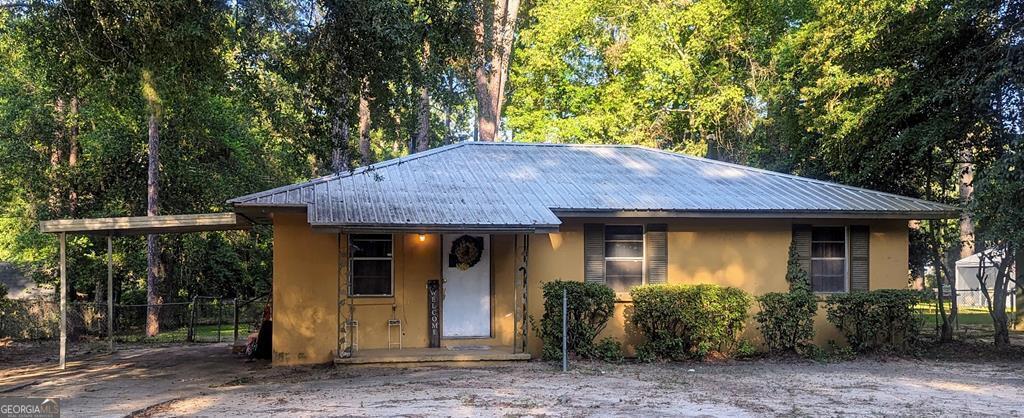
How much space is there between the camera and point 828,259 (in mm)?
13039

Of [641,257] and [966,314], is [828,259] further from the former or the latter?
[966,314]

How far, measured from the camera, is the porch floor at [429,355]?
432 inches

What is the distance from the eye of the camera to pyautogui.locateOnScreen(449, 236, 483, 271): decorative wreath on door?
12047 millimetres

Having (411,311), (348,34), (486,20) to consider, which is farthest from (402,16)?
(411,311)

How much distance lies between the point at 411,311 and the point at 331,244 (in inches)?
61.3

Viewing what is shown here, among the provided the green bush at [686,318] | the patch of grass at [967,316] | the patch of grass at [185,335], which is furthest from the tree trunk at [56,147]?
the patch of grass at [967,316]

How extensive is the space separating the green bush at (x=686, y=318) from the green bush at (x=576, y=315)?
57 centimetres

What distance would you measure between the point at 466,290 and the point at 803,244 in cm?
548

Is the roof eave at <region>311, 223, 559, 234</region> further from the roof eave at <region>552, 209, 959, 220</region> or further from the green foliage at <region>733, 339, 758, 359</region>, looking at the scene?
the green foliage at <region>733, 339, 758, 359</region>

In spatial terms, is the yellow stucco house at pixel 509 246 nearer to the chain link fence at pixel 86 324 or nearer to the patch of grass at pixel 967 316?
the chain link fence at pixel 86 324

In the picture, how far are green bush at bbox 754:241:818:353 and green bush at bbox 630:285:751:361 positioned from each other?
1.37ft

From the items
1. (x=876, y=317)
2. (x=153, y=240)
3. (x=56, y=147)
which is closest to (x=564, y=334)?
(x=876, y=317)

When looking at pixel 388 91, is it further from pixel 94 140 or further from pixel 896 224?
pixel 94 140

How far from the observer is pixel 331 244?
A: 1164cm
